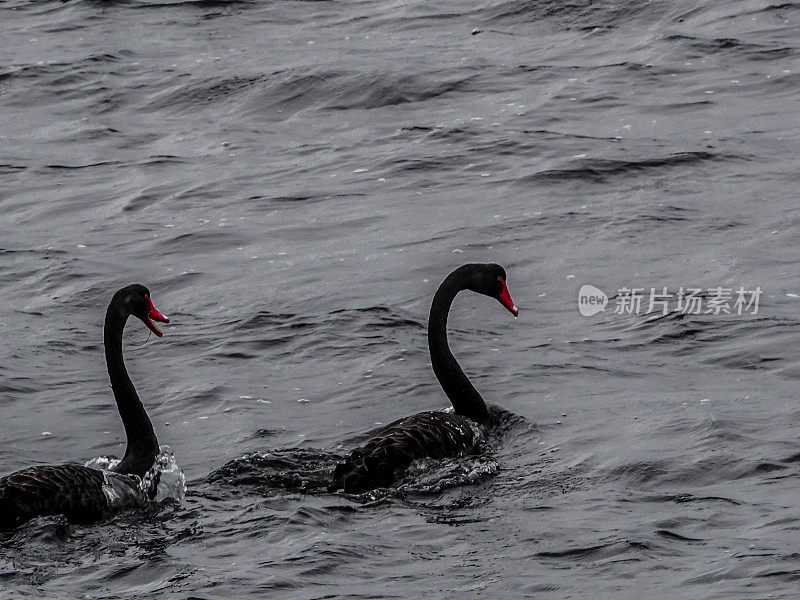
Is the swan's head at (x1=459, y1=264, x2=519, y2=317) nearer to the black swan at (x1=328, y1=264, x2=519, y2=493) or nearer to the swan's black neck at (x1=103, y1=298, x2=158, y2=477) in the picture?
the black swan at (x1=328, y1=264, x2=519, y2=493)

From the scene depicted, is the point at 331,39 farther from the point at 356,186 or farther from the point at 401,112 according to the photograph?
the point at 356,186

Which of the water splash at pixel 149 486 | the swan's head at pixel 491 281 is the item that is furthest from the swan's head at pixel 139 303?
the swan's head at pixel 491 281

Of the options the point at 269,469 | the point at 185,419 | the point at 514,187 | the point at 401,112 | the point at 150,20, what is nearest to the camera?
the point at 269,469

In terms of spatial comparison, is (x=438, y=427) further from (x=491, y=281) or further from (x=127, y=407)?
(x=127, y=407)

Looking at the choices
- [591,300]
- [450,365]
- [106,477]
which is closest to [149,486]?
[106,477]

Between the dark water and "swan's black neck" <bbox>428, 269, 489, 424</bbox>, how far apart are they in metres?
0.24

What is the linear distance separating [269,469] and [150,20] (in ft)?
47.3

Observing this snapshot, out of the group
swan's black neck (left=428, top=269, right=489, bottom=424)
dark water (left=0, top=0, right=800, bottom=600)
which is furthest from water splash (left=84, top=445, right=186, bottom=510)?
swan's black neck (left=428, top=269, right=489, bottom=424)

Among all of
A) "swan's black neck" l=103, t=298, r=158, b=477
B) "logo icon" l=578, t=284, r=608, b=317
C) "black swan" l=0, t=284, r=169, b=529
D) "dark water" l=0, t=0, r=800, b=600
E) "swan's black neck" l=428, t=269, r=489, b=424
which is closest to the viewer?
"dark water" l=0, t=0, r=800, b=600

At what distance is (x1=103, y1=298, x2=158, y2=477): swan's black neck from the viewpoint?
872 centimetres

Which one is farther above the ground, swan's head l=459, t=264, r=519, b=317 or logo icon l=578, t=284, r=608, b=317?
swan's head l=459, t=264, r=519, b=317

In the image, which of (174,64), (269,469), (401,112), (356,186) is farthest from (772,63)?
(269,469)

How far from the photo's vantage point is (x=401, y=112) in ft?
56.7

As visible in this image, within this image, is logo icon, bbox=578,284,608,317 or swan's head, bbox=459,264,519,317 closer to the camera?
swan's head, bbox=459,264,519,317
